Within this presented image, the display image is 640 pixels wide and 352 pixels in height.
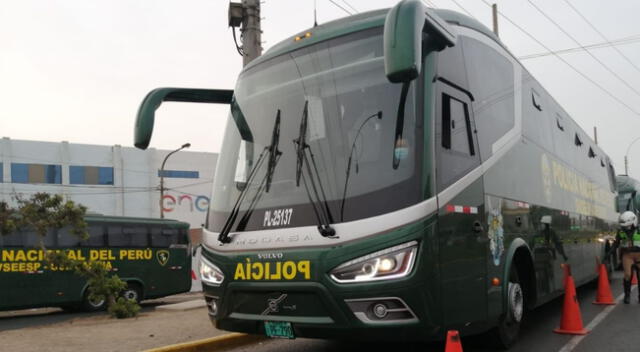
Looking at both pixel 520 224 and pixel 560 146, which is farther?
pixel 560 146

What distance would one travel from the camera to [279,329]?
17.0 ft

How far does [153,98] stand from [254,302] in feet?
7.74

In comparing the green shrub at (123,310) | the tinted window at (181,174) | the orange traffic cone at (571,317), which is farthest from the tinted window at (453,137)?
the tinted window at (181,174)

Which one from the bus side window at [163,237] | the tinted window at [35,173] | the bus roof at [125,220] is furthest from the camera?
the tinted window at [35,173]

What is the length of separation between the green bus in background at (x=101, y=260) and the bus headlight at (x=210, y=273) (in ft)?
37.2

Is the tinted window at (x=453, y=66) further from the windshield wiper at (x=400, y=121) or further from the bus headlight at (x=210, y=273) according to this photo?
the bus headlight at (x=210, y=273)

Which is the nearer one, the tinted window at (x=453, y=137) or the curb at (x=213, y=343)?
the tinted window at (x=453, y=137)

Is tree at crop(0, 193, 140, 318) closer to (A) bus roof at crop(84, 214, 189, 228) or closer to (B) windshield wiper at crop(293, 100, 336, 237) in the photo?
(A) bus roof at crop(84, 214, 189, 228)

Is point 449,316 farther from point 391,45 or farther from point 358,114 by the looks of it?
point 391,45

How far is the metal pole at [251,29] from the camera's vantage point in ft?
35.8

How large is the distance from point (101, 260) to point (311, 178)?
1496 cm

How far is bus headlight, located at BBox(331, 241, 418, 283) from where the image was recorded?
4.79 metres

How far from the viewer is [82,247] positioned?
18.6m

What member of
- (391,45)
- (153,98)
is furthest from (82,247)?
→ (391,45)
